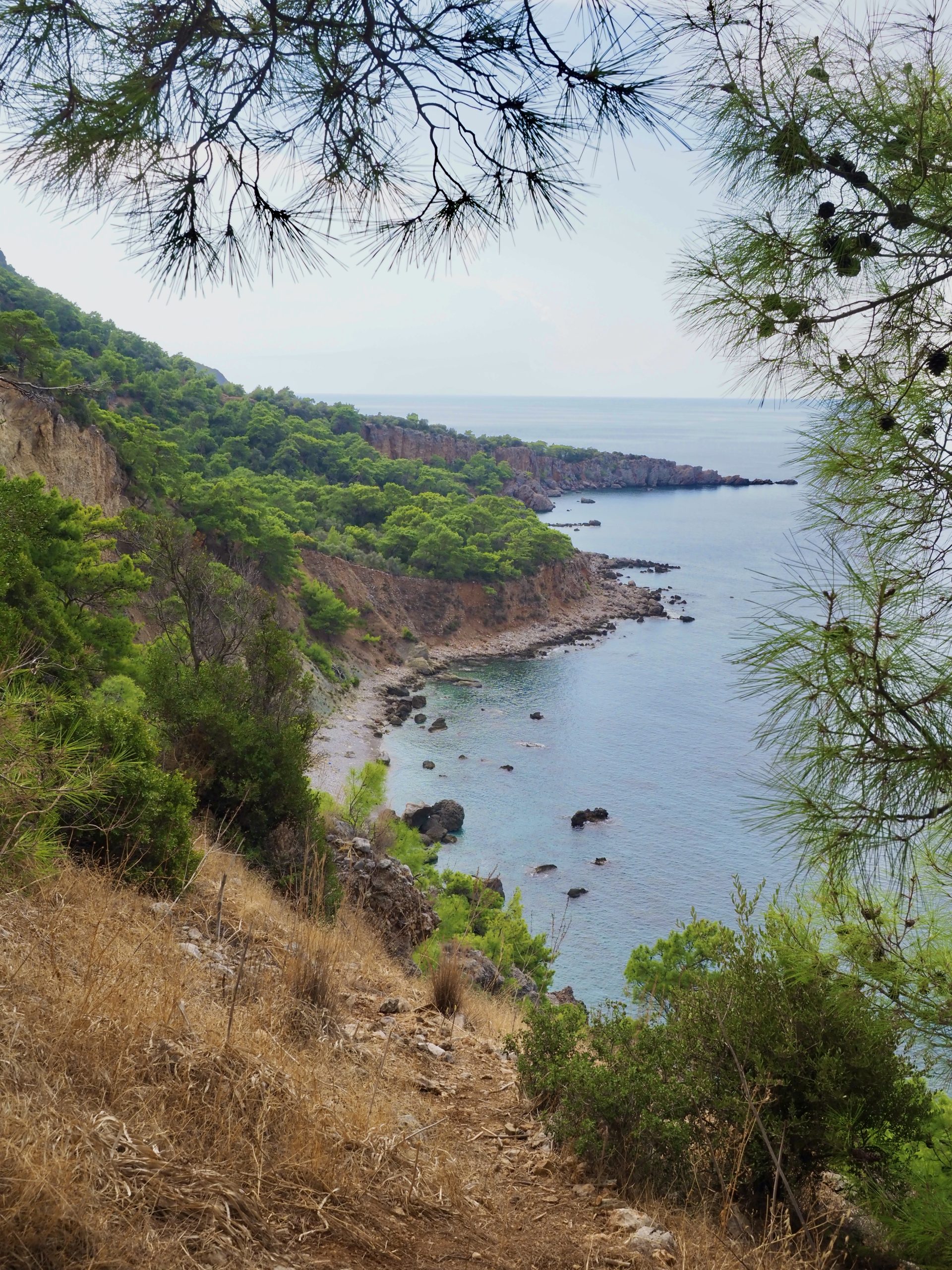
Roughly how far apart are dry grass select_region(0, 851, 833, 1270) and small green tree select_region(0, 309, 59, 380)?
76.4 feet

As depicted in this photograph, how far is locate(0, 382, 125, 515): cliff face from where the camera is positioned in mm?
21000

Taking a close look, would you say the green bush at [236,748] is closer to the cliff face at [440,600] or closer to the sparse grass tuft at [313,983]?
the sparse grass tuft at [313,983]

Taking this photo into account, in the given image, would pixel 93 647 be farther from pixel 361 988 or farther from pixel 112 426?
pixel 112 426

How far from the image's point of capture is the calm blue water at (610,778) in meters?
23.4

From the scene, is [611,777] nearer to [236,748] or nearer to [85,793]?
[236,748]

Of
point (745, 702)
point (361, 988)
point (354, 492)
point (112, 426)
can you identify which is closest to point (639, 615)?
point (745, 702)

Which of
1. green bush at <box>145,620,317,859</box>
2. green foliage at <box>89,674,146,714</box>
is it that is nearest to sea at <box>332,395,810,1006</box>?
green bush at <box>145,620,317,859</box>

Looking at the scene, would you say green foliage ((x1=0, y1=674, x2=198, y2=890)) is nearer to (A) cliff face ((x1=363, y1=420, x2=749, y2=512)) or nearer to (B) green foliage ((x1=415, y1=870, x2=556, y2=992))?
(B) green foliage ((x1=415, y1=870, x2=556, y2=992))

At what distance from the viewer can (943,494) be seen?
10.1 ft

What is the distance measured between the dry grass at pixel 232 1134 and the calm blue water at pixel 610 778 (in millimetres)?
8133

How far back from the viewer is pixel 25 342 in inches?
960

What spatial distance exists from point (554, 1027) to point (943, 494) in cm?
303

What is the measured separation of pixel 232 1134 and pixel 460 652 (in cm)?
4312

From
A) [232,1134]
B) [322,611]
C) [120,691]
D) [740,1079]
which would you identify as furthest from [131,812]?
[322,611]
